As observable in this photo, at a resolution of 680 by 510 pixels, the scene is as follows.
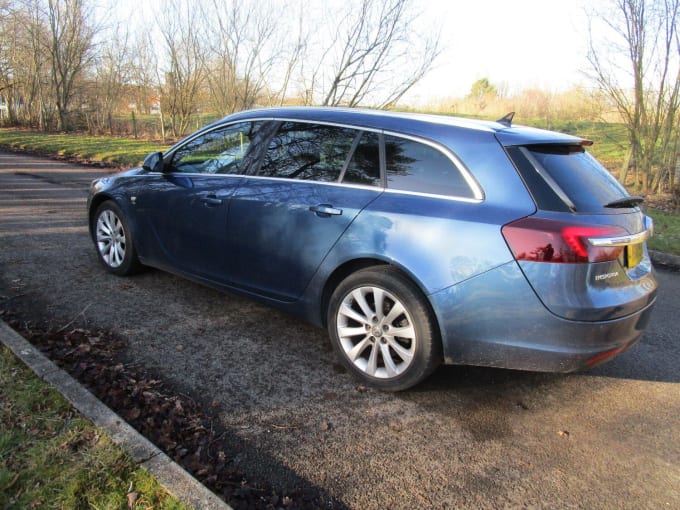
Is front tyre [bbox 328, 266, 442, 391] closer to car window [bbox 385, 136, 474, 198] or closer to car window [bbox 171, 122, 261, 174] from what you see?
car window [bbox 385, 136, 474, 198]

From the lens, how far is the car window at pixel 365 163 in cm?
317

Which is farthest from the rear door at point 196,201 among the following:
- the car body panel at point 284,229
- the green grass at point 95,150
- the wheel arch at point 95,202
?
the green grass at point 95,150

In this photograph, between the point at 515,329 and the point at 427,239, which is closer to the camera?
the point at 515,329

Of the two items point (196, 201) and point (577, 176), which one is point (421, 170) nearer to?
point (577, 176)

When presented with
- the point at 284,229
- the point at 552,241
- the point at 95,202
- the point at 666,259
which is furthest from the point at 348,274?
the point at 666,259

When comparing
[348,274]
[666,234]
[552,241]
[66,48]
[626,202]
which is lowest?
[666,234]

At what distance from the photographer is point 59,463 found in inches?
87.8

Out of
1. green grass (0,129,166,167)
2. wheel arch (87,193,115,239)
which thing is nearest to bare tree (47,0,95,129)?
green grass (0,129,166,167)

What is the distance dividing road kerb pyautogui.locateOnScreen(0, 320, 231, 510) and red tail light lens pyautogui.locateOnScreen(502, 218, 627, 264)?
6.05ft

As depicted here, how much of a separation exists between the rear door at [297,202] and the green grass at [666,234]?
5.36 m

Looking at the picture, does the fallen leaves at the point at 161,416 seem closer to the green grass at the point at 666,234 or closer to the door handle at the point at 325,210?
the door handle at the point at 325,210

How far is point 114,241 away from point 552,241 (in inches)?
160

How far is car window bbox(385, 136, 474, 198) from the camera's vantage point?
2.86 m

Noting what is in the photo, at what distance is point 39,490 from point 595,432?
279 cm
